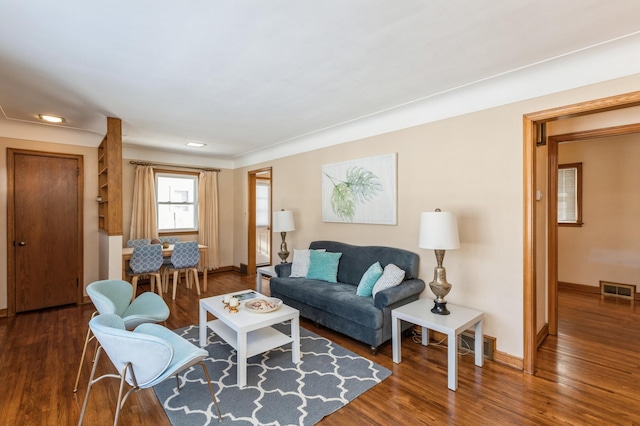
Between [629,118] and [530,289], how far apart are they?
2.03 m

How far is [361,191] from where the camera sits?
156 inches

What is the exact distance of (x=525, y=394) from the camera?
88.8 inches

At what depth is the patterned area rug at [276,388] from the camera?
204 cm

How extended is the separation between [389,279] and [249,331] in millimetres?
1432

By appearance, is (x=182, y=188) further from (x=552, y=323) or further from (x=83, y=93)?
(x=552, y=323)

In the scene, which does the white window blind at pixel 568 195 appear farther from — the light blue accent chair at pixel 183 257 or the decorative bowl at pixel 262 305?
the light blue accent chair at pixel 183 257

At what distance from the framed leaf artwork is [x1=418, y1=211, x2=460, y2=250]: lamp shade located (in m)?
0.89

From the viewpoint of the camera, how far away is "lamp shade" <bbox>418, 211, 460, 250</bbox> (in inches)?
104

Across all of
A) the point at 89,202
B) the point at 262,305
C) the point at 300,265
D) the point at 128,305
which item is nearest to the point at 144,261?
the point at 89,202

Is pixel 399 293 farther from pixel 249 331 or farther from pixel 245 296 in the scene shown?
pixel 245 296

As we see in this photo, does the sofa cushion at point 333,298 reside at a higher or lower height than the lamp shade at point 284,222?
lower

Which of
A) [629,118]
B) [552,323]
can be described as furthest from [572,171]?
[552,323]

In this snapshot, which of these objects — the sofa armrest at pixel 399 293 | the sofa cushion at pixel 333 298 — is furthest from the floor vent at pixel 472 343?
the sofa cushion at pixel 333 298

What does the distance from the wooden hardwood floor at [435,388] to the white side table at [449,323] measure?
A: 12 centimetres
